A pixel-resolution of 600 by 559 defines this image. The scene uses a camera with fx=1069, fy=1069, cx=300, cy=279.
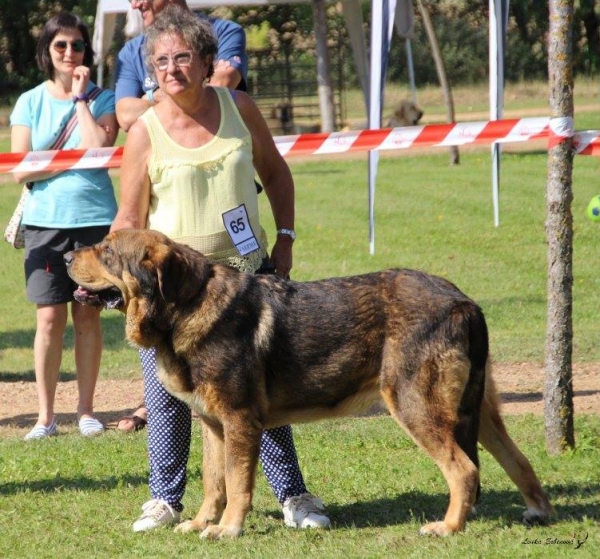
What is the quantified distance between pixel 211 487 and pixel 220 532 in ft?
0.98

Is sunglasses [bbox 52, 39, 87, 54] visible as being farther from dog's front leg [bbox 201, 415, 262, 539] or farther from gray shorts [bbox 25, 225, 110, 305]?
dog's front leg [bbox 201, 415, 262, 539]

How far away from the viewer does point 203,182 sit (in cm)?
483

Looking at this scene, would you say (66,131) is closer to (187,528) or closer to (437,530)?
(187,528)

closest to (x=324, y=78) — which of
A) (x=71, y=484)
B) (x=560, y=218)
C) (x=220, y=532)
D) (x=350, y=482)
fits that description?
(x=560, y=218)

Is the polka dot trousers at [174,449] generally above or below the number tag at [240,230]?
below

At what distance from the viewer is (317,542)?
4.73 m

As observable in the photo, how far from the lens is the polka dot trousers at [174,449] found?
5.03 metres

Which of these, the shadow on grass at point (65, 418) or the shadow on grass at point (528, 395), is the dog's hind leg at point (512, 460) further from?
the shadow on grass at point (65, 418)

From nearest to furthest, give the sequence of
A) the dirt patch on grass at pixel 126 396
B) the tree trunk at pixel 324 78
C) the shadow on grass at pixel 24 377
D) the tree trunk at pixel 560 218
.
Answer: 1. the tree trunk at pixel 560 218
2. the dirt patch on grass at pixel 126 396
3. the shadow on grass at pixel 24 377
4. the tree trunk at pixel 324 78

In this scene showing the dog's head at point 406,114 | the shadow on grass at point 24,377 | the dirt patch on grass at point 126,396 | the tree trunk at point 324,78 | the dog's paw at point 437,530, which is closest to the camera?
the dog's paw at point 437,530

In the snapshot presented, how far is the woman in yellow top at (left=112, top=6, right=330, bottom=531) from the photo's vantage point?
4.79 metres

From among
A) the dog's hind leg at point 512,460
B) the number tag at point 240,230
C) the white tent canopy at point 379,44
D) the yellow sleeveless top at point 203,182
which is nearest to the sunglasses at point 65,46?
the yellow sleeveless top at point 203,182

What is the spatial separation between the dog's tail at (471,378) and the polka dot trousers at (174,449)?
3.12 feet

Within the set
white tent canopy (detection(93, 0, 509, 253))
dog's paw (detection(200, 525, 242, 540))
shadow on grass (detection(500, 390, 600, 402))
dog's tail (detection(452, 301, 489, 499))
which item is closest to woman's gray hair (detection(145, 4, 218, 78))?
dog's tail (detection(452, 301, 489, 499))
